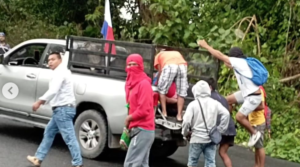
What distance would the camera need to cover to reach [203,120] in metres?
7.04

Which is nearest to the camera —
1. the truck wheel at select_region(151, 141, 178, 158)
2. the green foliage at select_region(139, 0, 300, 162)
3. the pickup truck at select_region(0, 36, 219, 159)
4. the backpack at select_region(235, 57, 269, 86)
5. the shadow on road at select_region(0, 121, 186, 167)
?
the backpack at select_region(235, 57, 269, 86)

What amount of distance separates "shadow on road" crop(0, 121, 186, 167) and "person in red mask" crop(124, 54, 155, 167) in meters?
2.14

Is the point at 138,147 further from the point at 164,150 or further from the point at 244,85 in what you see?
the point at 164,150

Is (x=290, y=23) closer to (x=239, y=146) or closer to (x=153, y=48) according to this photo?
(x=239, y=146)

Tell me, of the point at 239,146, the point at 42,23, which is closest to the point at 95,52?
the point at 239,146

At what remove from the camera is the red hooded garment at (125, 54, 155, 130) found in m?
6.33

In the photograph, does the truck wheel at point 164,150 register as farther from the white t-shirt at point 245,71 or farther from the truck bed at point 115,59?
the white t-shirt at point 245,71

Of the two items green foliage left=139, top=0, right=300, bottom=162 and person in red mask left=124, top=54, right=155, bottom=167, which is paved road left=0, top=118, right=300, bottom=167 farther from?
person in red mask left=124, top=54, right=155, bottom=167

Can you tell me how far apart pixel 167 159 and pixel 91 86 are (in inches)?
70.9

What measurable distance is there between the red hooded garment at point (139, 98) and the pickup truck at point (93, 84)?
48.3 inches

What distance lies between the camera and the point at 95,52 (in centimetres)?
863

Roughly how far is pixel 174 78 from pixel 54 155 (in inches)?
90.1

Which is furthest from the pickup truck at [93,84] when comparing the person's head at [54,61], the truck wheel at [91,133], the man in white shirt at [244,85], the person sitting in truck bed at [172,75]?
the person's head at [54,61]

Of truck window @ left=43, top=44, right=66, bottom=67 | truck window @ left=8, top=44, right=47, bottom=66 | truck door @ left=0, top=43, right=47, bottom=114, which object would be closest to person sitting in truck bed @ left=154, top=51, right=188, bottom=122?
truck window @ left=43, top=44, right=66, bottom=67
